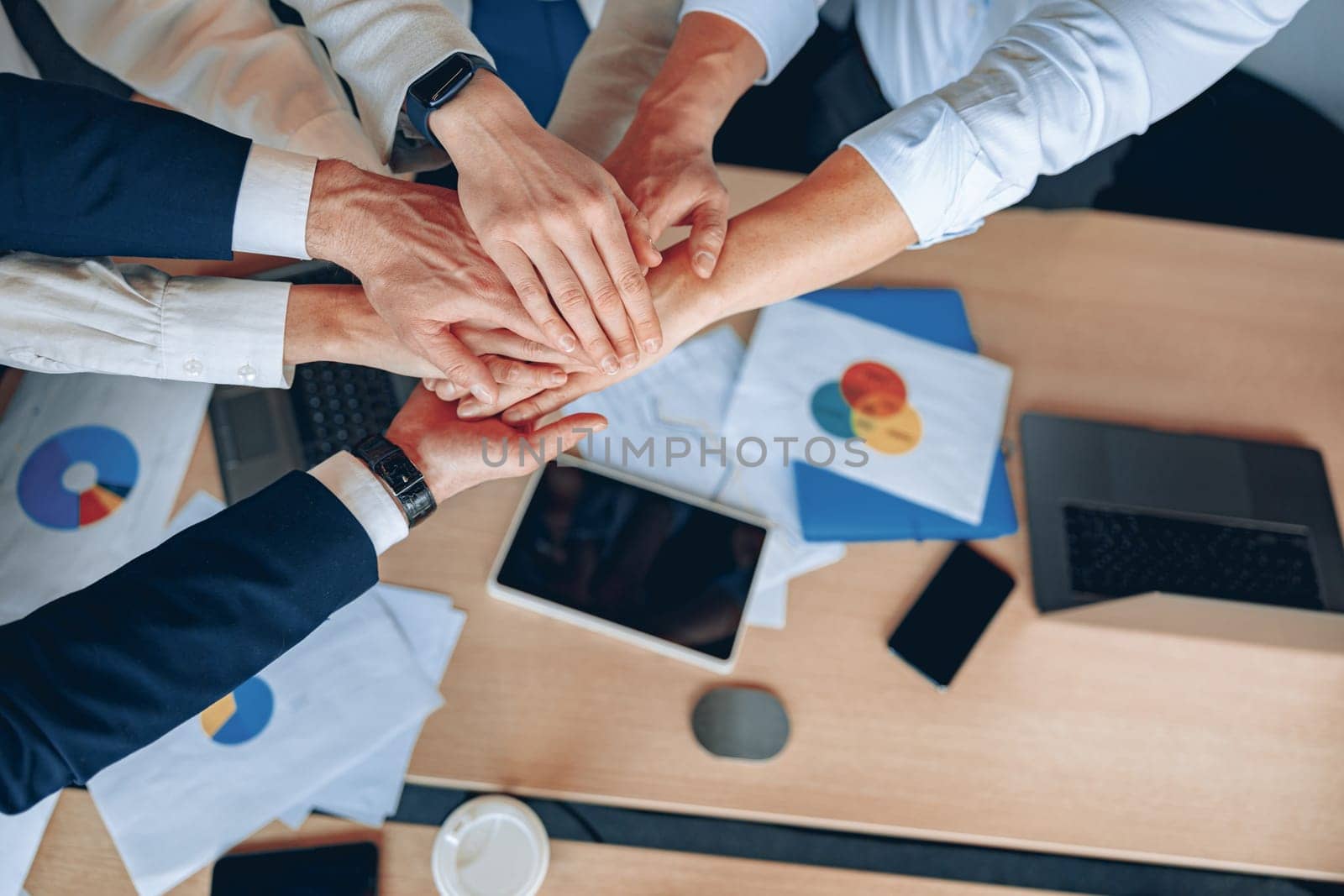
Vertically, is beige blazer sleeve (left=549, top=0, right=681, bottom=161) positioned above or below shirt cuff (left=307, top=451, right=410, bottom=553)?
above

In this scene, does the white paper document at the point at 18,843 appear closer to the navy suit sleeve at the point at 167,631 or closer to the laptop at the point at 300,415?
the navy suit sleeve at the point at 167,631

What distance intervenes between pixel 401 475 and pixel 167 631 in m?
0.28

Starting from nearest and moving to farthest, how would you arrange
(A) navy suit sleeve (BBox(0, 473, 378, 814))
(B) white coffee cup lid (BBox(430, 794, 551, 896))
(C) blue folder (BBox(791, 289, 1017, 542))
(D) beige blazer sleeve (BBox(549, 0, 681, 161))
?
(A) navy suit sleeve (BBox(0, 473, 378, 814))
(B) white coffee cup lid (BBox(430, 794, 551, 896))
(C) blue folder (BBox(791, 289, 1017, 542))
(D) beige blazer sleeve (BBox(549, 0, 681, 161))

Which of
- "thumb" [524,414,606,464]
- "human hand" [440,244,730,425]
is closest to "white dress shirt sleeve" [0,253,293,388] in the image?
"human hand" [440,244,730,425]

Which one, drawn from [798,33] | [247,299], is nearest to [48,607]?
[247,299]

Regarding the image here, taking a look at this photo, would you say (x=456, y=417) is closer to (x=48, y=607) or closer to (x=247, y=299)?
(x=247, y=299)

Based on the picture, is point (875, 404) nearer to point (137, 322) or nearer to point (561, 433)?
point (561, 433)

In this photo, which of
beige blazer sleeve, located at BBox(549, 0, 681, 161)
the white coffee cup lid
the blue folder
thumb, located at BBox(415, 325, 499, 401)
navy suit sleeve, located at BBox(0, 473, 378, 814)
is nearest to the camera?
navy suit sleeve, located at BBox(0, 473, 378, 814)

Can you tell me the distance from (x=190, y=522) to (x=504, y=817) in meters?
0.54

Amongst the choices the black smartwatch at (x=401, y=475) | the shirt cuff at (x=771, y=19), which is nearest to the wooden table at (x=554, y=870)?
the black smartwatch at (x=401, y=475)

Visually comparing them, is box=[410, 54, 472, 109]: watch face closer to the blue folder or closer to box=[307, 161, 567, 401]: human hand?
box=[307, 161, 567, 401]: human hand

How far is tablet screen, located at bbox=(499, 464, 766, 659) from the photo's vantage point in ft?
3.57

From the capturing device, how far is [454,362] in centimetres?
104

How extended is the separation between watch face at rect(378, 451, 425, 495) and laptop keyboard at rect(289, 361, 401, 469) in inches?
5.2
